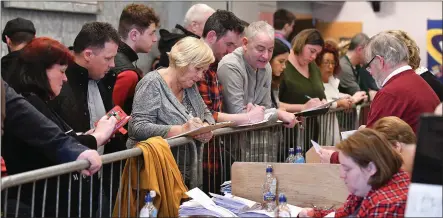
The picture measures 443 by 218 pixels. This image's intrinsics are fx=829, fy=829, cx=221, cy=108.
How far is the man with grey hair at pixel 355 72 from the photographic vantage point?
339 inches

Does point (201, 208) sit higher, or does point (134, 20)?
point (134, 20)

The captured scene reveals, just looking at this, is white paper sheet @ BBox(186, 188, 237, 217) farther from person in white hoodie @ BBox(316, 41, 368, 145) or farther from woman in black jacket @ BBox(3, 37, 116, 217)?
person in white hoodie @ BBox(316, 41, 368, 145)

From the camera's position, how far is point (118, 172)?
448 centimetres

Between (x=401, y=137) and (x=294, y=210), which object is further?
(x=294, y=210)

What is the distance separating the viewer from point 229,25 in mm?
5750

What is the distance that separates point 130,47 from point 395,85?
1732mm

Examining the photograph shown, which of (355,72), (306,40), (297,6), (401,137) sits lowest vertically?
(355,72)

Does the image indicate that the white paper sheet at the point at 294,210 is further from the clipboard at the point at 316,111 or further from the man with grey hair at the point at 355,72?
the man with grey hair at the point at 355,72

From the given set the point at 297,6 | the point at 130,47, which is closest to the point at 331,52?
the point at 130,47

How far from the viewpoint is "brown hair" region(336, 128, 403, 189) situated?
3.50m

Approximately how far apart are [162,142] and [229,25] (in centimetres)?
168

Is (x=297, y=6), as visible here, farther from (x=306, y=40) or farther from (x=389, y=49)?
(x=389, y=49)

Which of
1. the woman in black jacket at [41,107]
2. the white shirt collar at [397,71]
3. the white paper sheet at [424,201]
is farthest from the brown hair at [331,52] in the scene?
the white paper sheet at [424,201]

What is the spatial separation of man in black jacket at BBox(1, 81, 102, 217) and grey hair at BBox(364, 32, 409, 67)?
1958mm
